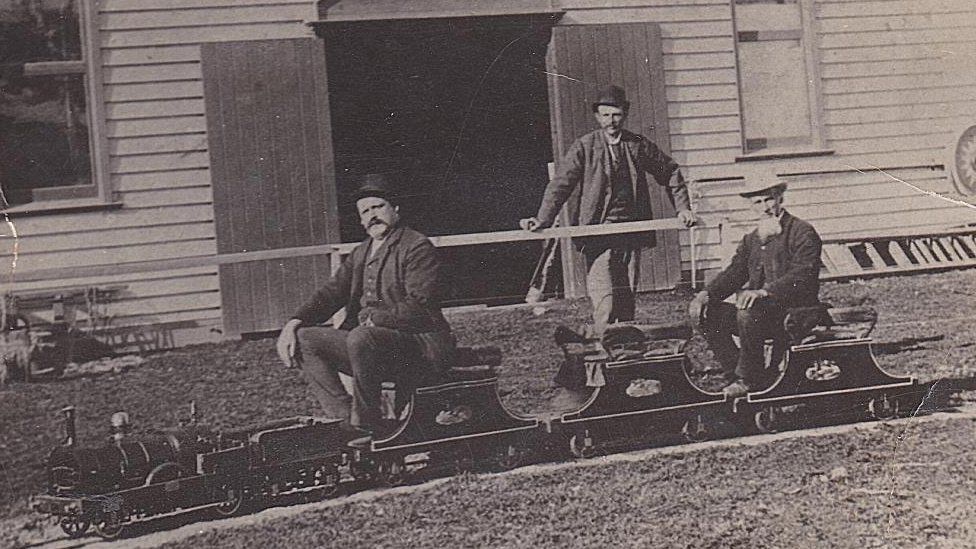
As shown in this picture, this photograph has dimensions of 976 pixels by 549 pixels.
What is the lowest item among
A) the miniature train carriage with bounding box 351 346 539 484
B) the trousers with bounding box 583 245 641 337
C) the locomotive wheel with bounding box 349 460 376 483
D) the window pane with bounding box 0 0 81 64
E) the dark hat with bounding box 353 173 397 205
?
the locomotive wheel with bounding box 349 460 376 483

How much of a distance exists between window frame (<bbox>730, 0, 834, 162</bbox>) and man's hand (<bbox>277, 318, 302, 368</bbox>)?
1.78 metres

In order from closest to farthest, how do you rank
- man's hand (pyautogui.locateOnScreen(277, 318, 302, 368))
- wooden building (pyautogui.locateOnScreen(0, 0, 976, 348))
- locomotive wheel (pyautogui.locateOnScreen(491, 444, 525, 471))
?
wooden building (pyautogui.locateOnScreen(0, 0, 976, 348)) < man's hand (pyautogui.locateOnScreen(277, 318, 302, 368)) < locomotive wheel (pyautogui.locateOnScreen(491, 444, 525, 471))

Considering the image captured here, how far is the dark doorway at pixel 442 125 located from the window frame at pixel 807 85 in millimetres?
854

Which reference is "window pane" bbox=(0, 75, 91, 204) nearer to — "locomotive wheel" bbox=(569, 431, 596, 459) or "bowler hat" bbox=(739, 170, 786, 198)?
"locomotive wheel" bbox=(569, 431, 596, 459)

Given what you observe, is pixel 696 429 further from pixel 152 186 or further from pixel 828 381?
pixel 152 186

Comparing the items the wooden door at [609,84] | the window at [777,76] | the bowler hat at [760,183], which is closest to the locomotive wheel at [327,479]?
the wooden door at [609,84]

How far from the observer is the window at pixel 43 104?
2.52 metres

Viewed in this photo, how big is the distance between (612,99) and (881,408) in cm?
165

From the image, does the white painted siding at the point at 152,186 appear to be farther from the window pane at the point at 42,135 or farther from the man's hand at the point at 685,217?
the man's hand at the point at 685,217

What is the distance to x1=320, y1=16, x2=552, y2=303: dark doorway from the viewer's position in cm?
279

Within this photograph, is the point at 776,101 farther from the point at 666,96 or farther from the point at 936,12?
the point at 936,12

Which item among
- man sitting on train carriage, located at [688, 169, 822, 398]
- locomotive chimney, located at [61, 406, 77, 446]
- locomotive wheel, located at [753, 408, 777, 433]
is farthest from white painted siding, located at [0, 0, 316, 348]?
locomotive wheel, located at [753, 408, 777, 433]

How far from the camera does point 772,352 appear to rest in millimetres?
3215

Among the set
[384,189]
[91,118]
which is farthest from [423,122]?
[91,118]
